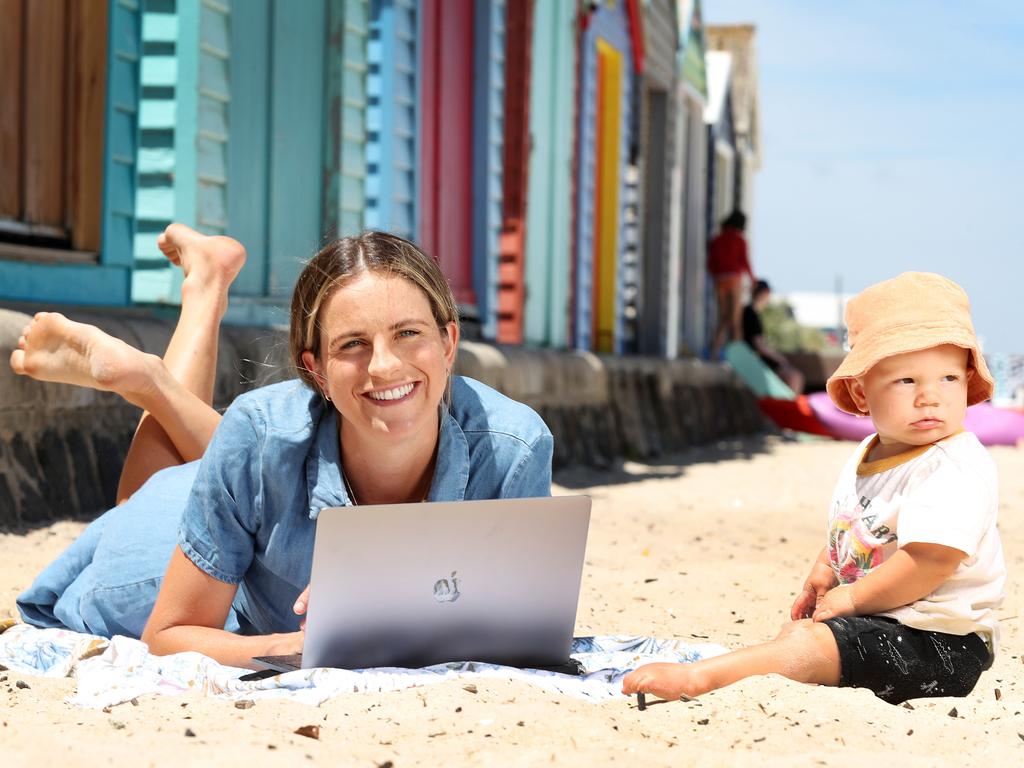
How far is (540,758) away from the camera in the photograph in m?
1.99

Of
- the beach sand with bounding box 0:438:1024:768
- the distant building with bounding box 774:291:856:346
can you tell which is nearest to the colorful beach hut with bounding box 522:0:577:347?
the beach sand with bounding box 0:438:1024:768

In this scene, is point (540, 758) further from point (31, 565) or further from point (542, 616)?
point (31, 565)

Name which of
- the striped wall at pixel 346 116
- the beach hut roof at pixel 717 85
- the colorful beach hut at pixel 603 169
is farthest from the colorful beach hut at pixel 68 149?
the beach hut roof at pixel 717 85

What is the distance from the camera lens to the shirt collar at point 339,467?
2611 millimetres

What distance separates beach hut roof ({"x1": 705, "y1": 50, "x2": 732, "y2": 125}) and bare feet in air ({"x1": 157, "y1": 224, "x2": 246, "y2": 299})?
11086mm

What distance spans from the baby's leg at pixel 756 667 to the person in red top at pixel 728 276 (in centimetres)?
1191

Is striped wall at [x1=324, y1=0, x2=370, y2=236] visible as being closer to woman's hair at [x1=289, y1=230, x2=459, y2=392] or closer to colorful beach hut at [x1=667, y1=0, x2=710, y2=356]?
woman's hair at [x1=289, y1=230, x2=459, y2=392]

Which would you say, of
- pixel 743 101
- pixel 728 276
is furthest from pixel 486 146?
pixel 743 101

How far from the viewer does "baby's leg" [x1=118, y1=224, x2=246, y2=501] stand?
351 centimetres

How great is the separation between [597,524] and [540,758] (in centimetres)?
338

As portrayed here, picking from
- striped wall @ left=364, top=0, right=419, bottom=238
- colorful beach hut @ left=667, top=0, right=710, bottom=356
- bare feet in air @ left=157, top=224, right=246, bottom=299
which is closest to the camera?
bare feet in air @ left=157, top=224, right=246, bottom=299

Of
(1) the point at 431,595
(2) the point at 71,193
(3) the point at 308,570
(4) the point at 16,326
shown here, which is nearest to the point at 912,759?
(1) the point at 431,595

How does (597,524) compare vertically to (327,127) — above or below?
below

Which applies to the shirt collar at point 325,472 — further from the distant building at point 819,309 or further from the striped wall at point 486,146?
the distant building at point 819,309
